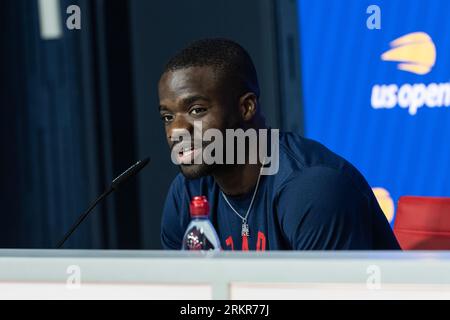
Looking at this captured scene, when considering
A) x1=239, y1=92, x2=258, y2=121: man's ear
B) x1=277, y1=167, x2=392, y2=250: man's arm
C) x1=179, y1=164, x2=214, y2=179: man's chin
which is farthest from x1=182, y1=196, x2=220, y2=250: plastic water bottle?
x1=239, y1=92, x2=258, y2=121: man's ear

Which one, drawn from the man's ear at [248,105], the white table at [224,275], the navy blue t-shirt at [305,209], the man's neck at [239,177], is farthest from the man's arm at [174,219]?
the white table at [224,275]

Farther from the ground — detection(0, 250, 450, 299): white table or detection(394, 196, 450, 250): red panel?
detection(0, 250, 450, 299): white table

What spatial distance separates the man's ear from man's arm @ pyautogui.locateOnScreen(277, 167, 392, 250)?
9.7 inches

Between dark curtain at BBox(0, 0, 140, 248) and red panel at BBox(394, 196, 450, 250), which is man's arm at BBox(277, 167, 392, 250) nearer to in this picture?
red panel at BBox(394, 196, 450, 250)

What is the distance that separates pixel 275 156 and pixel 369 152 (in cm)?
205

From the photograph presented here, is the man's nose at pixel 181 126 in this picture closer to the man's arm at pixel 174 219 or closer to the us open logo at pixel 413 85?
the man's arm at pixel 174 219

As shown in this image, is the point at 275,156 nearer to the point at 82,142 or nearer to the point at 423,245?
the point at 423,245

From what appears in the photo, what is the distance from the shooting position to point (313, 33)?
4227 millimetres

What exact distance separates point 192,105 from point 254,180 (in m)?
0.24

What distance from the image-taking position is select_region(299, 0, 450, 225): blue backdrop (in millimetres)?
3965

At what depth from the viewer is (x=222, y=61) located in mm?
2125

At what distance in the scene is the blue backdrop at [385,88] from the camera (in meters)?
3.96
